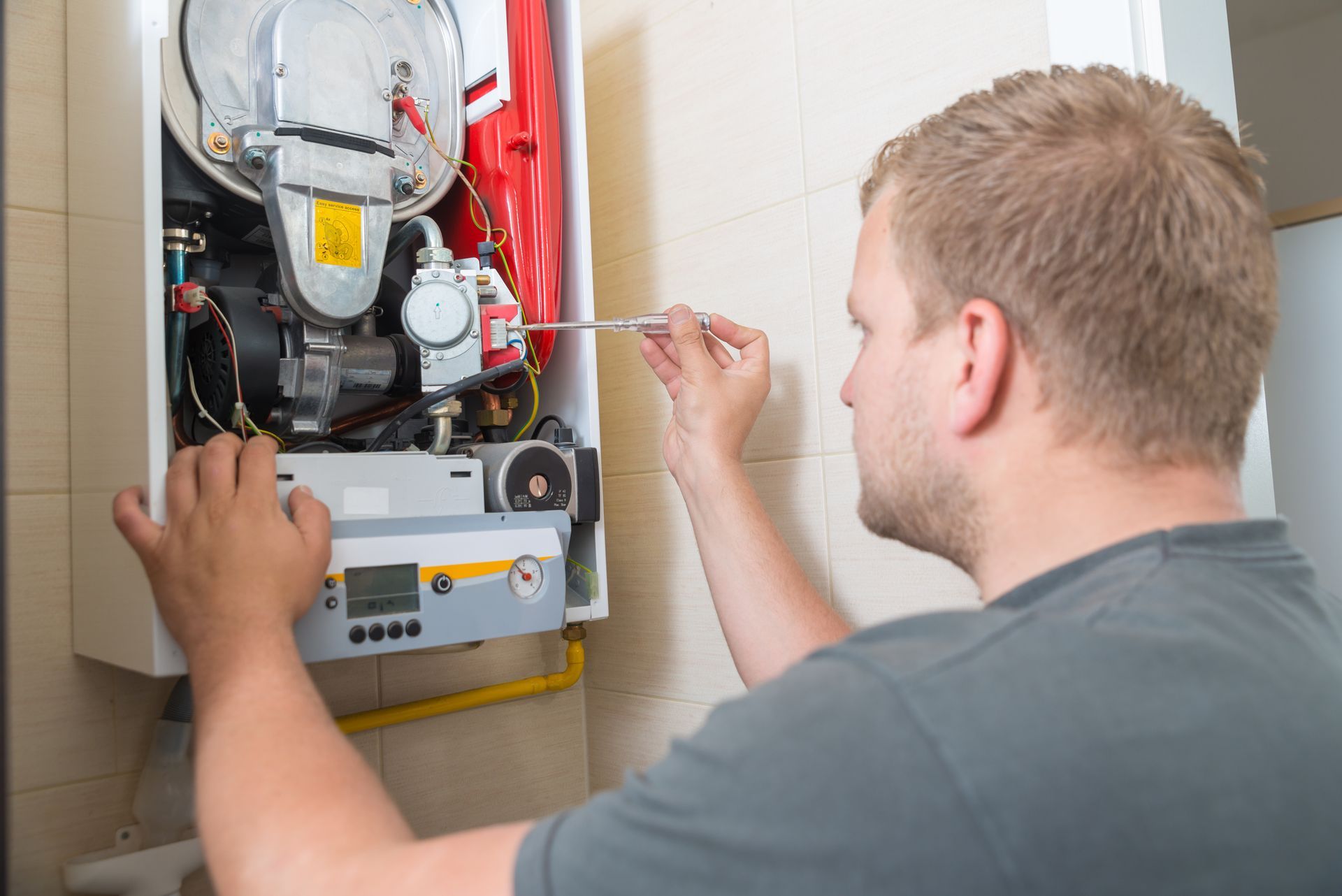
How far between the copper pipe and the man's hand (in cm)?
30

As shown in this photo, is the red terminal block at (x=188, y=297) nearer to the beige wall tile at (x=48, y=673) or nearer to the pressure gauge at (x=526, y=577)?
the beige wall tile at (x=48, y=673)

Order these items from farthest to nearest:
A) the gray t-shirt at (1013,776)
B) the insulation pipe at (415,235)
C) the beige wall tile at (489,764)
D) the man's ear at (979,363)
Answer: the beige wall tile at (489,764), the insulation pipe at (415,235), the man's ear at (979,363), the gray t-shirt at (1013,776)

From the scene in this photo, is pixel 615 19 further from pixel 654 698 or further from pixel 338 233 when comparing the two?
pixel 654 698

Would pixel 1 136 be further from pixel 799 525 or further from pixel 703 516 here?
pixel 799 525

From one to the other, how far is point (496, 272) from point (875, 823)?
3.05ft

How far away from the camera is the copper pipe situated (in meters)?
1.25

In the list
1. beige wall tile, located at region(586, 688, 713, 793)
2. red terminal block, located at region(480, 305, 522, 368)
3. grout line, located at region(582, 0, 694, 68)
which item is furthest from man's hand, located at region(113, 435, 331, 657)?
grout line, located at region(582, 0, 694, 68)

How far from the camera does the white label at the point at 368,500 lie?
3.37 ft

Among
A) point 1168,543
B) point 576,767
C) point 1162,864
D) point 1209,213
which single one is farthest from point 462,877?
point 576,767

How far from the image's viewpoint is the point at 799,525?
134cm

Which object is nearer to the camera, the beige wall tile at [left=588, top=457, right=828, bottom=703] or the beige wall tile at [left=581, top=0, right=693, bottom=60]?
the beige wall tile at [left=588, top=457, right=828, bottom=703]

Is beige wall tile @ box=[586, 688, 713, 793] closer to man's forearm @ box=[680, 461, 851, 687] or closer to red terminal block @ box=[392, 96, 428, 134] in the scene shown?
man's forearm @ box=[680, 461, 851, 687]

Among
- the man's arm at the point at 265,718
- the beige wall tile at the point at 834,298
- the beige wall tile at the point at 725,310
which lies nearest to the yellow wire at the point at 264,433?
the man's arm at the point at 265,718

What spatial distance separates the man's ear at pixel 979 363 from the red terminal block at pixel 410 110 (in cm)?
81
